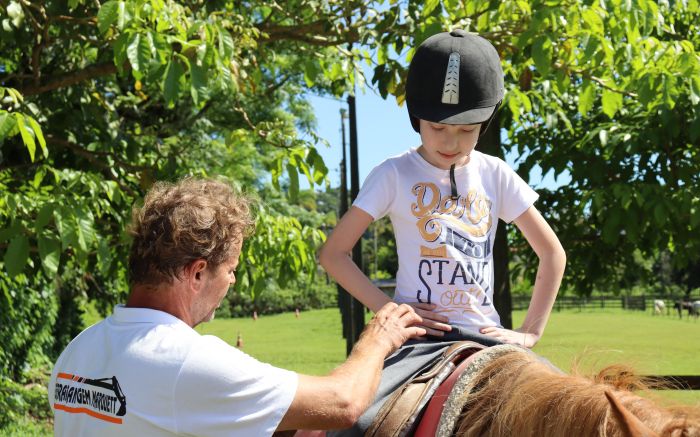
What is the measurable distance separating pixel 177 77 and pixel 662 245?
502 centimetres

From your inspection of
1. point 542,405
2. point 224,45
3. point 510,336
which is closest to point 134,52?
point 224,45

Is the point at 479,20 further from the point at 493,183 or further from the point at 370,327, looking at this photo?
the point at 370,327

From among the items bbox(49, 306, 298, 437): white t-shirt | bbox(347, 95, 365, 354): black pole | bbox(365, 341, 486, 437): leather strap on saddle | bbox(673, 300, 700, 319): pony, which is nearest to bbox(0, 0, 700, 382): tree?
bbox(49, 306, 298, 437): white t-shirt

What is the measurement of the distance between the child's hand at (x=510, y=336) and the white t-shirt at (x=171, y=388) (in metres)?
0.59

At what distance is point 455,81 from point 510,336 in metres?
0.73

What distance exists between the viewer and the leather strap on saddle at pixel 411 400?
1.84 m

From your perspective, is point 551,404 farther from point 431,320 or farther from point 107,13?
point 107,13

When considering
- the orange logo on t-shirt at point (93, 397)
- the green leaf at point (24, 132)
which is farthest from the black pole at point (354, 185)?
the orange logo on t-shirt at point (93, 397)

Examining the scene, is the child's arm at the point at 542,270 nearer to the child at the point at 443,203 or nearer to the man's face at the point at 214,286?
the child at the point at 443,203

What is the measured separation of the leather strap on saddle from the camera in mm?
1836

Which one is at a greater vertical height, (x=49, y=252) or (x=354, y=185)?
(x=354, y=185)

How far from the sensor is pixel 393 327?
2.13m

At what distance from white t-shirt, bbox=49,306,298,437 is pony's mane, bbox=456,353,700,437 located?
48 cm

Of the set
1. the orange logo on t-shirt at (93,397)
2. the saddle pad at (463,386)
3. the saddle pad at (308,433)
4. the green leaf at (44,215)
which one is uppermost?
the green leaf at (44,215)
